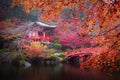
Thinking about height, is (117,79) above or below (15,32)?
below

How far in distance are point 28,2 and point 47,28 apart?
25.7 metres

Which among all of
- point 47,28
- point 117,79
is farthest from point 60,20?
point 117,79

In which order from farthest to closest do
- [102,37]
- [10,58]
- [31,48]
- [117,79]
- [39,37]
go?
[39,37], [31,48], [10,58], [117,79], [102,37]

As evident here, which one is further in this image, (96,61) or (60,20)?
(60,20)

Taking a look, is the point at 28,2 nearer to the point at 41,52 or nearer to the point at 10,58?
the point at 10,58

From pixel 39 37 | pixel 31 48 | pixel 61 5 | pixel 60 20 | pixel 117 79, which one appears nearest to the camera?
pixel 61 5

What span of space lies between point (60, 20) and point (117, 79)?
21.1 m

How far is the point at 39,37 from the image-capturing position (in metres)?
28.4

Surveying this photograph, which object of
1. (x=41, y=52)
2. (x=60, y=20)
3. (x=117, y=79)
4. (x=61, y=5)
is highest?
(x=60, y=20)

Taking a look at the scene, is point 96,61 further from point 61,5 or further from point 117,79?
point 117,79

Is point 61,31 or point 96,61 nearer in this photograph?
point 96,61

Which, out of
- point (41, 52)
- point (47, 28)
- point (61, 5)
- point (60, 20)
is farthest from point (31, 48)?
point (61, 5)

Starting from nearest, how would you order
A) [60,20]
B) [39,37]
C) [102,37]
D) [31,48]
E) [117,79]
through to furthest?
[102,37] < [117,79] < [31,48] < [39,37] < [60,20]

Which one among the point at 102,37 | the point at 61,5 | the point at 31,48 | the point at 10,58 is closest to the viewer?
the point at 61,5
